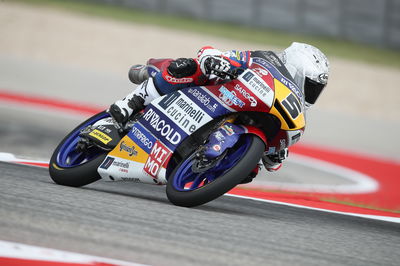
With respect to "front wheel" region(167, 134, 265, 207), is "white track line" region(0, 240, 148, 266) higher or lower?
higher

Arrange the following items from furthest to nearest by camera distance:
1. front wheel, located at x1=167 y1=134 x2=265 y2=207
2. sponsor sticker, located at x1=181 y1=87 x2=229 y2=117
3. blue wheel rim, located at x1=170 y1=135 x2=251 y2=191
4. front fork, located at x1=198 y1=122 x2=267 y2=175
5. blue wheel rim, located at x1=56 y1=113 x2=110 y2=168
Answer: blue wheel rim, located at x1=56 y1=113 x2=110 y2=168 < sponsor sticker, located at x1=181 y1=87 x2=229 y2=117 < blue wheel rim, located at x1=170 y1=135 x2=251 y2=191 < front fork, located at x1=198 y1=122 x2=267 y2=175 < front wheel, located at x1=167 y1=134 x2=265 y2=207

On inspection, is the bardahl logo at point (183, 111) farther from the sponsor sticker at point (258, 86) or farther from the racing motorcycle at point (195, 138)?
the sponsor sticker at point (258, 86)

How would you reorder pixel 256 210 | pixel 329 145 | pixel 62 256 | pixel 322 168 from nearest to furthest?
1. pixel 62 256
2. pixel 256 210
3. pixel 322 168
4. pixel 329 145

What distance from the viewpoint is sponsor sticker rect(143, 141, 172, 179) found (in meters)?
5.64

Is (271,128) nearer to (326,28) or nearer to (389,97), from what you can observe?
(389,97)

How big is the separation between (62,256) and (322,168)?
7404 mm

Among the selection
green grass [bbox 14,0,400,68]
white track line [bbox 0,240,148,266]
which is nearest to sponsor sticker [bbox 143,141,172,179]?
white track line [bbox 0,240,148,266]

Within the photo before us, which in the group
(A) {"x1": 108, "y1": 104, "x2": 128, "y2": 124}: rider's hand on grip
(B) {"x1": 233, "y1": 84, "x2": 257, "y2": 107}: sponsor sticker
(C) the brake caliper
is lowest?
(A) {"x1": 108, "y1": 104, "x2": 128, "y2": 124}: rider's hand on grip

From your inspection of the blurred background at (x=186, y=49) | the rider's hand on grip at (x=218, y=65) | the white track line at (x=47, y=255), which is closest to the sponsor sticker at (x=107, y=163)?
the rider's hand on grip at (x=218, y=65)

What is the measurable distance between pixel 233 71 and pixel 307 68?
21.0 inches

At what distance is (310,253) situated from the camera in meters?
4.44

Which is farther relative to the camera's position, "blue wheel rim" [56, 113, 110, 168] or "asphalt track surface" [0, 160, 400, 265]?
"blue wheel rim" [56, 113, 110, 168]

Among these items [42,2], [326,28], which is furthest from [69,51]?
[326,28]

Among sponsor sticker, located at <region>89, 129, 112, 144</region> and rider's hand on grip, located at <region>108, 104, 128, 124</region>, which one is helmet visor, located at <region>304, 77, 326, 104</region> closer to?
rider's hand on grip, located at <region>108, 104, 128, 124</region>
